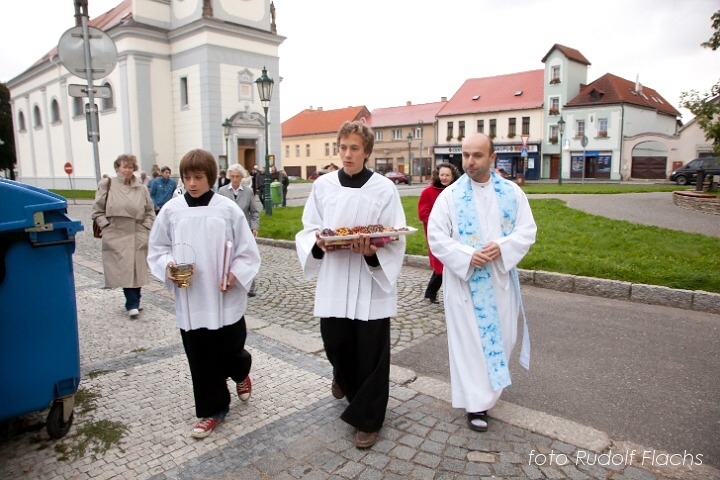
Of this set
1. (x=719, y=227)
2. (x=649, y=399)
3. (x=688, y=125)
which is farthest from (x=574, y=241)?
(x=688, y=125)

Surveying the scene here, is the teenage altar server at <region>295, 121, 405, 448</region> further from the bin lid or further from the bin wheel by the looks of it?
the bin wheel

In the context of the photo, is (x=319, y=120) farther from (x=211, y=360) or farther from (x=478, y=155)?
(x=211, y=360)

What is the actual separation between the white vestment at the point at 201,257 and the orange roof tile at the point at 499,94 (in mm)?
50421

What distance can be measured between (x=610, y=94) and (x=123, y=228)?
48934 millimetres

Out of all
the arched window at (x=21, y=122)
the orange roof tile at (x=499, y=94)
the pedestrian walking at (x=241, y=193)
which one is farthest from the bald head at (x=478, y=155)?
the arched window at (x=21, y=122)

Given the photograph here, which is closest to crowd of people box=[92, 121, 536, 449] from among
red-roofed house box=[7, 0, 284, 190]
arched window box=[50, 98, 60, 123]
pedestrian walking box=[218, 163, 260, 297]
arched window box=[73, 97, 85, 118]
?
pedestrian walking box=[218, 163, 260, 297]

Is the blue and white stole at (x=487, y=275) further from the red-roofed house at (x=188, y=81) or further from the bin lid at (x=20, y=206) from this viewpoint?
the red-roofed house at (x=188, y=81)

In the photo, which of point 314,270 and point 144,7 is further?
point 144,7

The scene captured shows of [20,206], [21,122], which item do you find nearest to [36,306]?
[20,206]

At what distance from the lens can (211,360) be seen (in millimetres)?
3643

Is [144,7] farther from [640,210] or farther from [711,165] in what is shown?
[711,165]

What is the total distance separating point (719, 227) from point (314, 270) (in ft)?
38.8

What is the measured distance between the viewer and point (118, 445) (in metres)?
3.42

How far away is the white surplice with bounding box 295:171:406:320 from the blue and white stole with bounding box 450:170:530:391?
0.51 m
